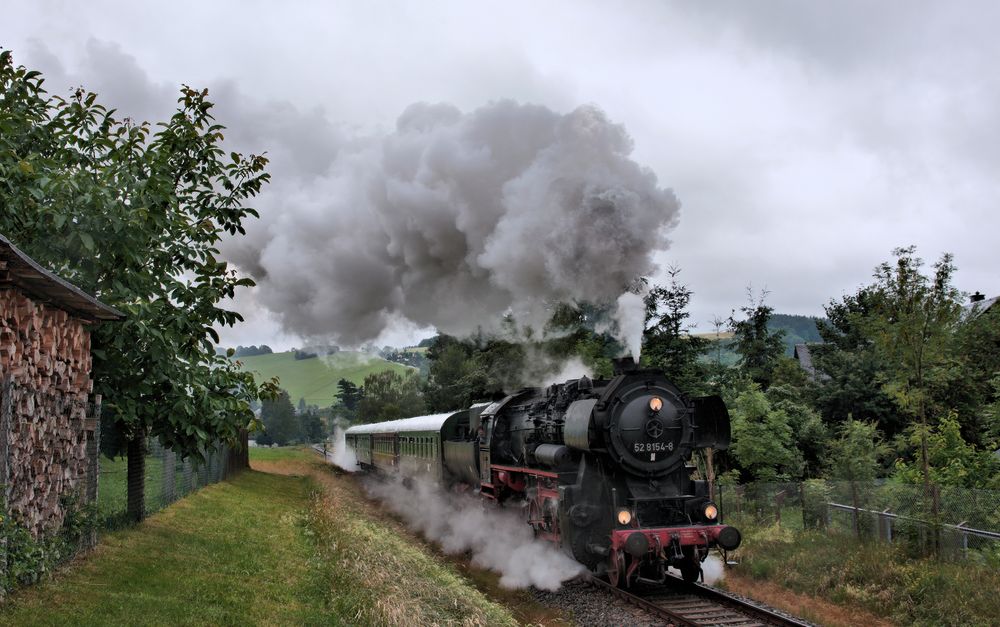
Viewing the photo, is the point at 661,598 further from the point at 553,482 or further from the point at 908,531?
the point at 908,531

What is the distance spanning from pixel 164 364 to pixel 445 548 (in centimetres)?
791

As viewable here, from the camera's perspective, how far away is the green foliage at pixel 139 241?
30.7 feet

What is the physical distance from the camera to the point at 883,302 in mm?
13297

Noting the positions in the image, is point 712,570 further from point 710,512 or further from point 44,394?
point 44,394

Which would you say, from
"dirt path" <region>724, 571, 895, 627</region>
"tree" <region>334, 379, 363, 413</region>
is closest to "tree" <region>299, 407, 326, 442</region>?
"tree" <region>334, 379, 363, 413</region>

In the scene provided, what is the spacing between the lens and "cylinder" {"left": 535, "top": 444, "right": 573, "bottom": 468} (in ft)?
36.2

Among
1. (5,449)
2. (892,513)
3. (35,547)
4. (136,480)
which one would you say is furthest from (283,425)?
(5,449)

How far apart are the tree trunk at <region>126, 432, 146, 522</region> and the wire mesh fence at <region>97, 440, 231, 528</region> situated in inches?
5.7

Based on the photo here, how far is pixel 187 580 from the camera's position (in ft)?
27.9

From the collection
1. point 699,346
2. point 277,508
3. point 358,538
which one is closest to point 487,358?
point 699,346

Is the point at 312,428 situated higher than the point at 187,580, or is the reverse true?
the point at 187,580

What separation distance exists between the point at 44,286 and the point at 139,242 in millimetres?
2301

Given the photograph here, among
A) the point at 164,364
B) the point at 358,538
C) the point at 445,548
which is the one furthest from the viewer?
the point at 445,548

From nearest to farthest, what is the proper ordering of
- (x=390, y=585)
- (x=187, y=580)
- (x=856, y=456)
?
(x=187, y=580) → (x=390, y=585) → (x=856, y=456)
